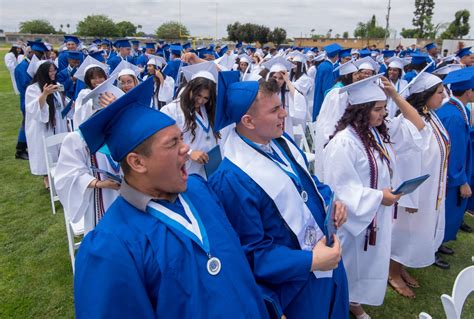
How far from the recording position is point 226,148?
6.83 ft

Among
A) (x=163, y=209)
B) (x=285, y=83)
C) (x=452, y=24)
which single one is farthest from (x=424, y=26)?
(x=163, y=209)

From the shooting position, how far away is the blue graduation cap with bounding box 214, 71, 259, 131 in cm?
198

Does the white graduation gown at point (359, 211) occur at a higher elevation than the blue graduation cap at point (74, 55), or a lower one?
lower

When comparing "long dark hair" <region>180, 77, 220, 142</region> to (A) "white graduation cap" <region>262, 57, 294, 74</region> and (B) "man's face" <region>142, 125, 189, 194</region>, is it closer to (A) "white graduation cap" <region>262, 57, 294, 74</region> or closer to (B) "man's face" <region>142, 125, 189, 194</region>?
(B) "man's face" <region>142, 125, 189, 194</region>

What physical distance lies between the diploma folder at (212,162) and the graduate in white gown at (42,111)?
2.94m

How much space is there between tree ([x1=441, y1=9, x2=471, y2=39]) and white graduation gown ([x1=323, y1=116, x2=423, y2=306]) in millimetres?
50332

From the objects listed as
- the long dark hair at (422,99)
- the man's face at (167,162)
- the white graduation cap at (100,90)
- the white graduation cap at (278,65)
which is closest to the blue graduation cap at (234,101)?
the man's face at (167,162)

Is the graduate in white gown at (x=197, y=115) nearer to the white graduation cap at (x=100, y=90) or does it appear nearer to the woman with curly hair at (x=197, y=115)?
the woman with curly hair at (x=197, y=115)

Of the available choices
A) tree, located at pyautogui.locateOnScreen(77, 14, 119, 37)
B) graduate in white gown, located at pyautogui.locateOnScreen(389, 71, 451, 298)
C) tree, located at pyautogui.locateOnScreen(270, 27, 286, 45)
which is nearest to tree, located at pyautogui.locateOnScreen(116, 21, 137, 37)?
tree, located at pyautogui.locateOnScreen(77, 14, 119, 37)

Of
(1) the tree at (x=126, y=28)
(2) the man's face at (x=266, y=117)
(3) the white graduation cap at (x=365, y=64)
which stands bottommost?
(2) the man's face at (x=266, y=117)

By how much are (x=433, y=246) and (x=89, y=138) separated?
3528mm

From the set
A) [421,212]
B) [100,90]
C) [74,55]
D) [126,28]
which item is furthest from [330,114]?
[126,28]

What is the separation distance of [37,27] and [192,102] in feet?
340

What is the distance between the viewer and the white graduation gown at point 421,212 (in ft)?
11.7
